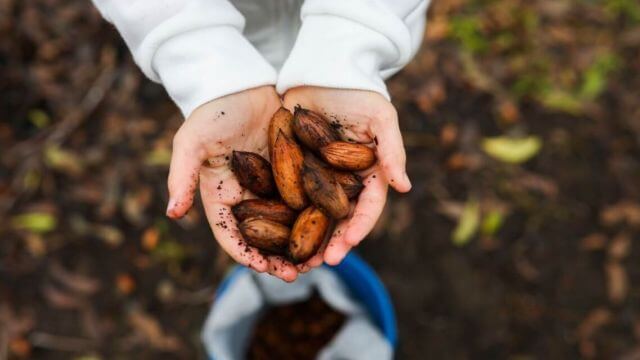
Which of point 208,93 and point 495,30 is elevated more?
point 208,93

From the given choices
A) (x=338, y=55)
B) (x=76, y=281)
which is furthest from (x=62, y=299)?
(x=338, y=55)

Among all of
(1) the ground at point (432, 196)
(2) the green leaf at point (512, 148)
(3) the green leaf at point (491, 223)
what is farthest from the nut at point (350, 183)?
(2) the green leaf at point (512, 148)

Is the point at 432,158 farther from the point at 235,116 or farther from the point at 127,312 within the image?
the point at 127,312

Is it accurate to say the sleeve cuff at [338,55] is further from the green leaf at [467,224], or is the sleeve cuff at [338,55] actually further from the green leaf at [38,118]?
the green leaf at [38,118]

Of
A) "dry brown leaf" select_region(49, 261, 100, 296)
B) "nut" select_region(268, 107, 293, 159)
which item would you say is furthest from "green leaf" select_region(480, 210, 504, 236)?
"dry brown leaf" select_region(49, 261, 100, 296)

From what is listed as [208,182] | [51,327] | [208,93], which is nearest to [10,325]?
[51,327]

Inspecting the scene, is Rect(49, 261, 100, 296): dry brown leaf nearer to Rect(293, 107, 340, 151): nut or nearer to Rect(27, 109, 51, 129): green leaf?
Rect(27, 109, 51, 129): green leaf
